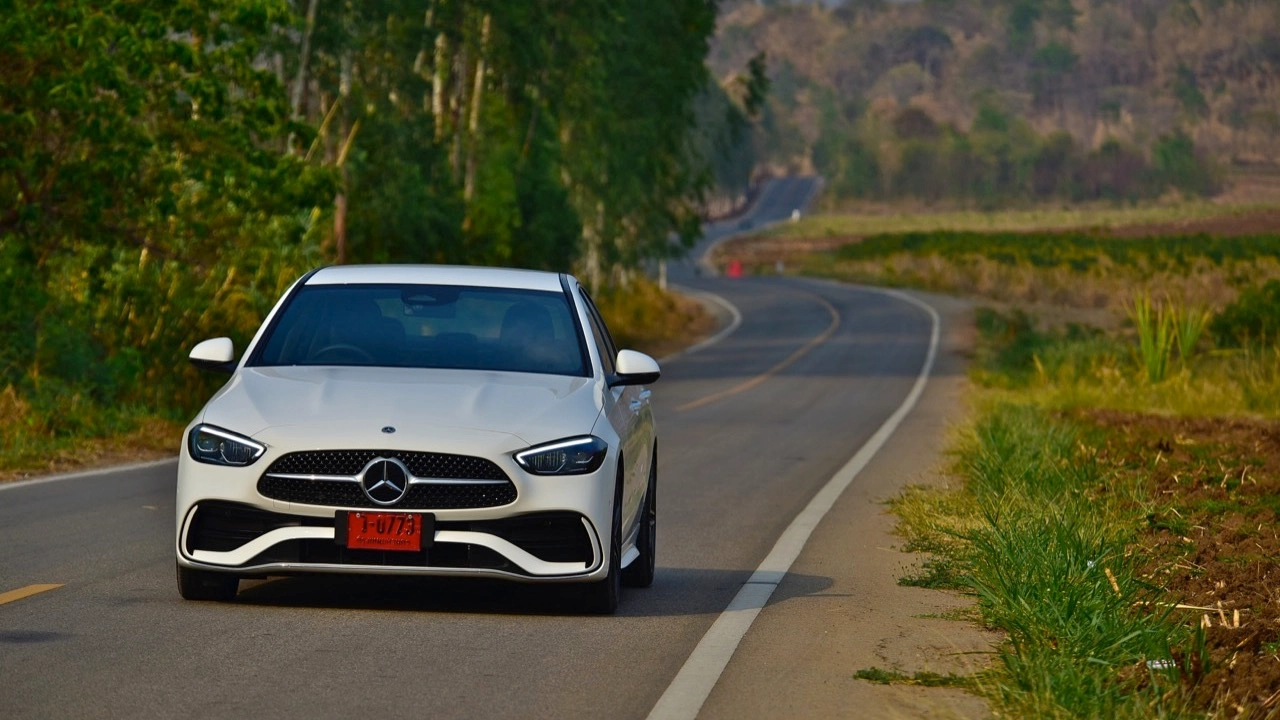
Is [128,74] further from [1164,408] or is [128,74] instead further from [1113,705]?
[1113,705]

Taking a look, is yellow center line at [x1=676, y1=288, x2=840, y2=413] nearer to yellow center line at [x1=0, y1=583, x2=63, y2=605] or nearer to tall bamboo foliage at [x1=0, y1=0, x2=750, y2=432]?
tall bamboo foliage at [x1=0, y1=0, x2=750, y2=432]

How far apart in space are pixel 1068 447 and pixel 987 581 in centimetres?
797

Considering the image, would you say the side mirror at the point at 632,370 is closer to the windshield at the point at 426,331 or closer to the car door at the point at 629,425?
the car door at the point at 629,425

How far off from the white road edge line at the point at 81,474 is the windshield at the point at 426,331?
17.5 feet

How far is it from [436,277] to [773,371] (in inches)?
1216

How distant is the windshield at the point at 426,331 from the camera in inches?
410

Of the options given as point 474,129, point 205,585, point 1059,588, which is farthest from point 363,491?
point 474,129

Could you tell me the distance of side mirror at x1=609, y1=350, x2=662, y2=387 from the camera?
408 inches

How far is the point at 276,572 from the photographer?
30.7 feet

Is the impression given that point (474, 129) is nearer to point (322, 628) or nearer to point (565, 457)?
point (565, 457)

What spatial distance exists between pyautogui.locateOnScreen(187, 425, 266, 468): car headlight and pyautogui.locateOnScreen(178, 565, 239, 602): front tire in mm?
523

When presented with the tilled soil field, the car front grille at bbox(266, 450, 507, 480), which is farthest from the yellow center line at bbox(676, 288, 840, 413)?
the car front grille at bbox(266, 450, 507, 480)

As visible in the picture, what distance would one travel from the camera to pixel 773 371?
41.5 meters

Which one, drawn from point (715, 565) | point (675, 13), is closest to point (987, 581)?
point (715, 565)
